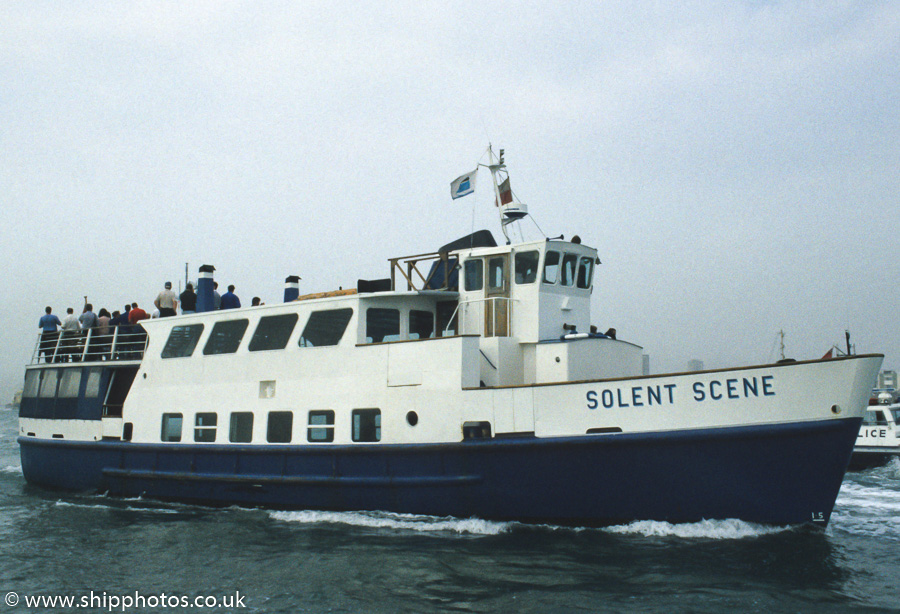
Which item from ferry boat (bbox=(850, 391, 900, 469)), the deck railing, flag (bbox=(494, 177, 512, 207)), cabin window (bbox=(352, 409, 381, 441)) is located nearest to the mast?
flag (bbox=(494, 177, 512, 207))

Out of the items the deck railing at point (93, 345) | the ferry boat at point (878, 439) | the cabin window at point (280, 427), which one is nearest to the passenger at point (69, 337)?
the deck railing at point (93, 345)

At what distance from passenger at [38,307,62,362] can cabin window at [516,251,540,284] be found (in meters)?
11.6

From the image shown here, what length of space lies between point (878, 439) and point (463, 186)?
21351 mm

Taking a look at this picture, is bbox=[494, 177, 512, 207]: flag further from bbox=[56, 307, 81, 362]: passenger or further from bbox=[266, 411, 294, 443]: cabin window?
bbox=[56, 307, 81, 362]: passenger

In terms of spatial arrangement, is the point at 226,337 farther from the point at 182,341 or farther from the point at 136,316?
the point at 136,316

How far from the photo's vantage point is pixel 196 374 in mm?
13484

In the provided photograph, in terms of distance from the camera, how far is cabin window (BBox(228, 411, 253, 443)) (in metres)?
12.6

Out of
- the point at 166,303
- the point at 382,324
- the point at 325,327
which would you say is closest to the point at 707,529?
the point at 382,324

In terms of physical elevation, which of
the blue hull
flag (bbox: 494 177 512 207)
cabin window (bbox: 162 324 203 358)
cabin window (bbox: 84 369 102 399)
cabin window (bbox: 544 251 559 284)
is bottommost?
the blue hull

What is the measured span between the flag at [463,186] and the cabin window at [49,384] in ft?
33.0

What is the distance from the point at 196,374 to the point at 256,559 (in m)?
5.25

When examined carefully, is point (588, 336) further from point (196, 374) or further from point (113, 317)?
point (113, 317)

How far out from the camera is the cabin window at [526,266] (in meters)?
11.6

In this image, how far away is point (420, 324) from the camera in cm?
1234
